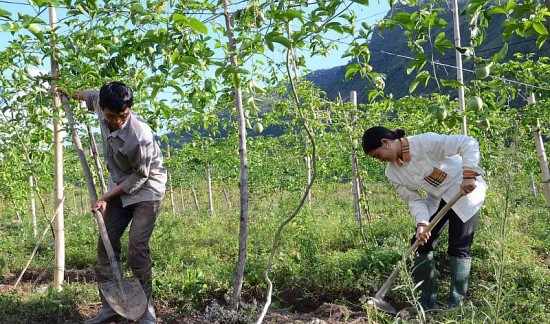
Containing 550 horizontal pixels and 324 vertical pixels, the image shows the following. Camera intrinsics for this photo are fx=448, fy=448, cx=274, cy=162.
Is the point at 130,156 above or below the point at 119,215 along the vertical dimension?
above

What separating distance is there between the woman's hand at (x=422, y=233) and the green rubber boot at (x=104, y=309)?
1.89 meters

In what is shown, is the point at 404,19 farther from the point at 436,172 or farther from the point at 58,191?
the point at 58,191

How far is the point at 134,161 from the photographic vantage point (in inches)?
103

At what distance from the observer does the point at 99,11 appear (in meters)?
2.22

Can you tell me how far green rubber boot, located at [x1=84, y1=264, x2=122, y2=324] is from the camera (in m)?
2.72

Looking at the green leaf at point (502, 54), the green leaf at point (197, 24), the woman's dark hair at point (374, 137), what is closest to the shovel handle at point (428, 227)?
the woman's dark hair at point (374, 137)

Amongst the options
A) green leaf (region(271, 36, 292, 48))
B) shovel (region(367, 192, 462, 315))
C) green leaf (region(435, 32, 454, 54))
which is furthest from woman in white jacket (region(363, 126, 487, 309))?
green leaf (region(271, 36, 292, 48))

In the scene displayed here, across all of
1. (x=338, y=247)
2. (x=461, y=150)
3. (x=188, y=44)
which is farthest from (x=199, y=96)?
(x=338, y=247)

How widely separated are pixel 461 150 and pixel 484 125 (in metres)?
0.25

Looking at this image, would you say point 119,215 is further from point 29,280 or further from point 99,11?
point 29,280

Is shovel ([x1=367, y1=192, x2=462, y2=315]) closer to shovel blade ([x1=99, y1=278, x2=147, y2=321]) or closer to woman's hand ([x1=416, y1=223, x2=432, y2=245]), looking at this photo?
woman's hand ([x1=416, y1=223, x2=432, y2=245])

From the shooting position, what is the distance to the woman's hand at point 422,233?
8.59ft

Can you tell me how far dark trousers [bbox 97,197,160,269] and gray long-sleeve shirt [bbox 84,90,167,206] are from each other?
0.25 feet

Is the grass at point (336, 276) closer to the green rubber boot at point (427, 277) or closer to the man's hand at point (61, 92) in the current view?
the green rubber boot at point (427, 277)
